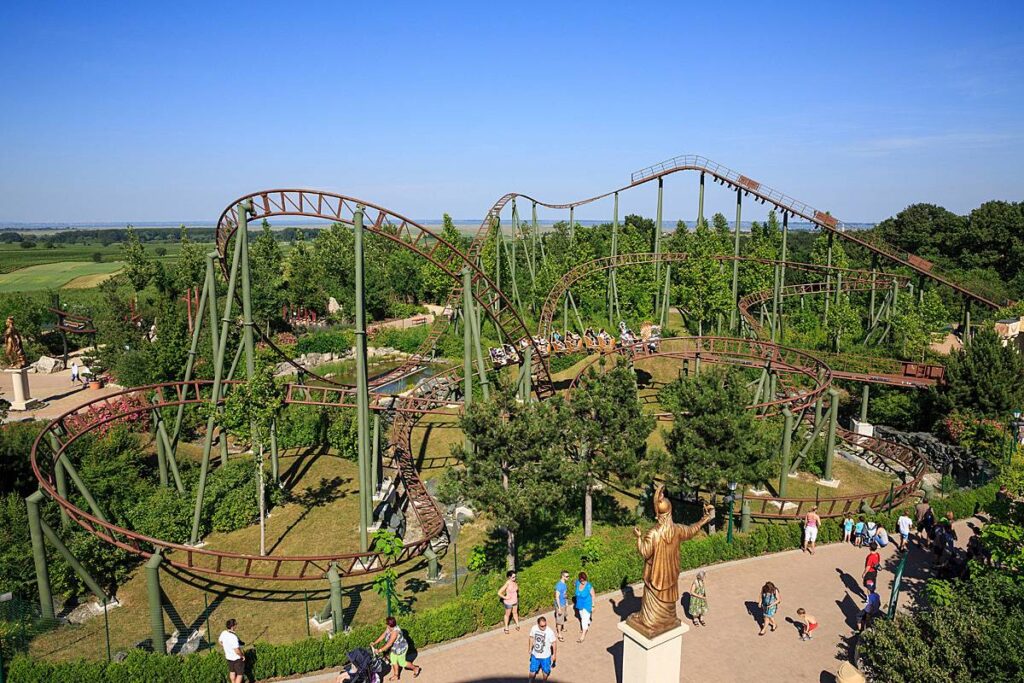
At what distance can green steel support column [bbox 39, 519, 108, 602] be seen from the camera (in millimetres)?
15297

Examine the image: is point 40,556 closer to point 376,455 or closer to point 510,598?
point 376,455

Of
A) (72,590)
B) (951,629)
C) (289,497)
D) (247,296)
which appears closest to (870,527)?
(951,629)

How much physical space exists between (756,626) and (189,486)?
17.1m

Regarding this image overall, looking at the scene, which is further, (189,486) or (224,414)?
(189,486)

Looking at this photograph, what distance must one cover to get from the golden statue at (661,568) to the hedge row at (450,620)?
5187mm

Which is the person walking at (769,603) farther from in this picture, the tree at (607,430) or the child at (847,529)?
the child at (847,529)

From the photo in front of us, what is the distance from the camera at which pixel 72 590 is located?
16109 millimetres

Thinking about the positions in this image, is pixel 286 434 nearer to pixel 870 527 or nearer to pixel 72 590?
pixel 72 590

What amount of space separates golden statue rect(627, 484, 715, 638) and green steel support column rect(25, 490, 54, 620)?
13.1 m

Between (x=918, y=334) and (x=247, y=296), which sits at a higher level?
(x=247, y=296)

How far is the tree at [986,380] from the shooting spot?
2545 cm

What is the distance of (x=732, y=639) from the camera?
1439 cm

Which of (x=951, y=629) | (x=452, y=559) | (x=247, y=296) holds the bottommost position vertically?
(x=452, y=559)

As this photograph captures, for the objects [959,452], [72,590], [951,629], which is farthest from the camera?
[959,452]
